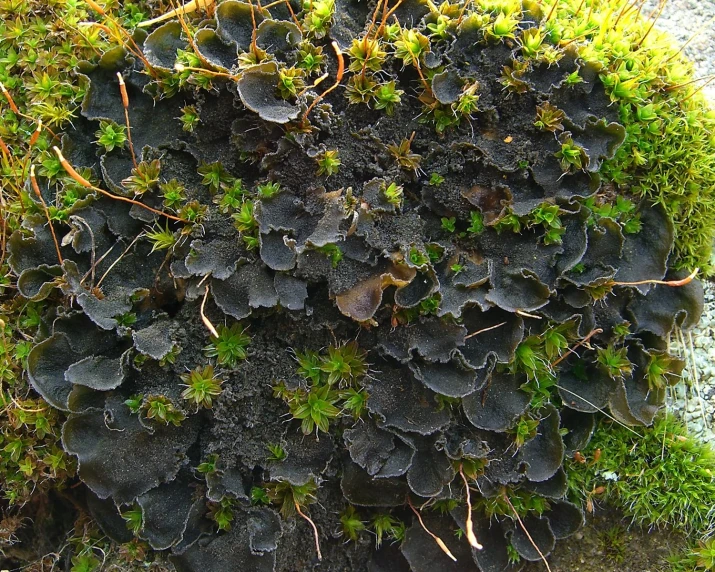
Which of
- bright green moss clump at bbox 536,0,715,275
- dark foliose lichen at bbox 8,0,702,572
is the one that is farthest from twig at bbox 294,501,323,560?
bright green moss clump at bbox 536,0,715,275

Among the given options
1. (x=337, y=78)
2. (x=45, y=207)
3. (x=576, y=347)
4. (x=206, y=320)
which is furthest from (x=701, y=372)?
(x=45, y=207)

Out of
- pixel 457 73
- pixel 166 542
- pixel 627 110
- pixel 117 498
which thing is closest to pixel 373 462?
pixel 166 542

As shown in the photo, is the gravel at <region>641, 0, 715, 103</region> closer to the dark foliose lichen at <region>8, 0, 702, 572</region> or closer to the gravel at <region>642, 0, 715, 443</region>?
the gravel at <region>642, 0, 715, 443</region>

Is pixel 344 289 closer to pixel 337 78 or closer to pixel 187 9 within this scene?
pixel 337 78

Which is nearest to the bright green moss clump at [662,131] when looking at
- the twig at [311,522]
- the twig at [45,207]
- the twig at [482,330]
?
the twig at [482,330]

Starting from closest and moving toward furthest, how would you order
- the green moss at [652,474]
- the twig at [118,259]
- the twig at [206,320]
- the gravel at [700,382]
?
the twig at [206,320], the twig at [118,259], the green moss at [652,474], the gravel at [700,382]

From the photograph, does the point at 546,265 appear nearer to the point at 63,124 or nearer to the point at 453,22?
the point at 453,22

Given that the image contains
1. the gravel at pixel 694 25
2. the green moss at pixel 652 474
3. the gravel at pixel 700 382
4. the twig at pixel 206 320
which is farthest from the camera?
the gravel at pixel 694 25

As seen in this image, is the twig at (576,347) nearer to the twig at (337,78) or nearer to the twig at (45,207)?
the twig at (337,78)
